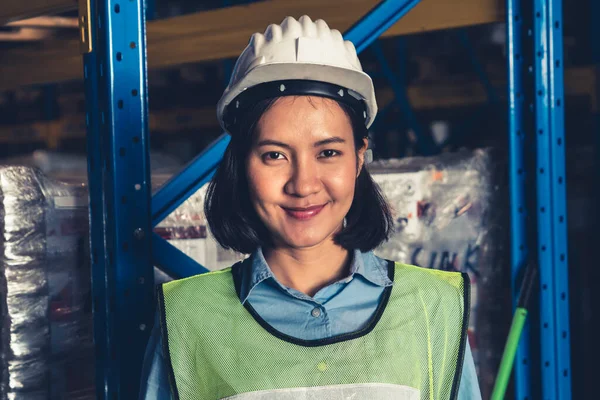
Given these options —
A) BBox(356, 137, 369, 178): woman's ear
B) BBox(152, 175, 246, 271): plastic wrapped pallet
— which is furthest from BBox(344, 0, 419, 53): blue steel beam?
BBox(152, 175, 246, 271): plastic wrapped pallet

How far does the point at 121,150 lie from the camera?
6.49 ft

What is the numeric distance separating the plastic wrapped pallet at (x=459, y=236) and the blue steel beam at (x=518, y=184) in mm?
94

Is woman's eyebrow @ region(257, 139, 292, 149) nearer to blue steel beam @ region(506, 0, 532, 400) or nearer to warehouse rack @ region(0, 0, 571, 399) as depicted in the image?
warehouse rack @ region(0, 0, 571, 399)

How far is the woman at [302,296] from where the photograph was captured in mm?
1776

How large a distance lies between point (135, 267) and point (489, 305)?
1.52 m

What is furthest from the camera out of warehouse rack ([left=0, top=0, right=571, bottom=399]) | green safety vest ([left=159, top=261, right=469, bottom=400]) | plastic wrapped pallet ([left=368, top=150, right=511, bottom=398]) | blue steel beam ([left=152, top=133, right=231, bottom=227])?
plastic wrapped pallet ([left=368, top=150, right=511, bottom=398])

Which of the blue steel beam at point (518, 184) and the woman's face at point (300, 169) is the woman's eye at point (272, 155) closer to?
the woman's face at point (300, 169)

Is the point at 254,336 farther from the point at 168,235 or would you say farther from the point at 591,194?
the point at 591,194

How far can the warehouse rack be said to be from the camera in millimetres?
1981

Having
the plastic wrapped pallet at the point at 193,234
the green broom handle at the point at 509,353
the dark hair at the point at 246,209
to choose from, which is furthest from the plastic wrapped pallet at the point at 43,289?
the green broom handle at the point at 509,353

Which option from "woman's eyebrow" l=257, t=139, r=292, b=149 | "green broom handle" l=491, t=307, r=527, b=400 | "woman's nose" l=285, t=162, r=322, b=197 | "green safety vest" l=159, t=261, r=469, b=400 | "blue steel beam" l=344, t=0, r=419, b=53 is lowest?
"green broom handle" l=491, t=307, r=527, b=400

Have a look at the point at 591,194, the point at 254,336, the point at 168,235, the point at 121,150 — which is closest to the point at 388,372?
the point at 254,336

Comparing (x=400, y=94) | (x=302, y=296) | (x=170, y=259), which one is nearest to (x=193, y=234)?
(x=170, y=259)

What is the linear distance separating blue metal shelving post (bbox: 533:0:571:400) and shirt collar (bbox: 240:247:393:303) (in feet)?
3.68
